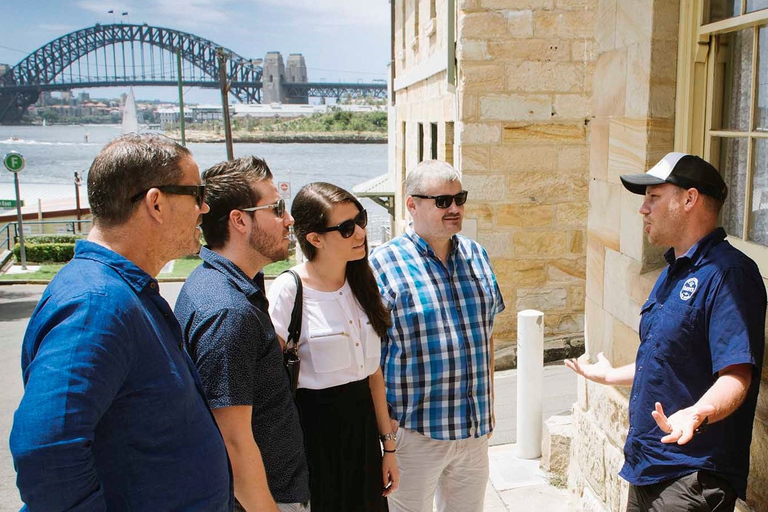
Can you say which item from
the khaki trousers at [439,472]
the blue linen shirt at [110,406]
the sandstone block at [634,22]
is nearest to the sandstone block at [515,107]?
the sandstone block at [634,22]

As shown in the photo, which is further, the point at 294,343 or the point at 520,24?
the point at 520,24

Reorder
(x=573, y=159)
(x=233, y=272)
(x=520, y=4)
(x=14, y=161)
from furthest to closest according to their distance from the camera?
1. (x=14, y=161)
2. (x=573, y=159)
3. (x=520, y=4)
4. (x=233, y=272)

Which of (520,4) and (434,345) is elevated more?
(520,4)

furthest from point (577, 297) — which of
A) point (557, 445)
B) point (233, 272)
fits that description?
point (233, 272)

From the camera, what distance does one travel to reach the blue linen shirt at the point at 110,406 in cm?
144

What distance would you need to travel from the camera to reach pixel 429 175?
3.25m

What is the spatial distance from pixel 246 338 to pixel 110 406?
56 cm

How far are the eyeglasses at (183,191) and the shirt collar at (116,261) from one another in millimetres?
141

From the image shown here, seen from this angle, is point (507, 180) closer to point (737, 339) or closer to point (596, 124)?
point (596, 124)

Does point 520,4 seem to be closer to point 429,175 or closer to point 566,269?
point 566,269

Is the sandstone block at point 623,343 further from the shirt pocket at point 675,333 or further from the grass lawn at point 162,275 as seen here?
the grass lawn at point 162,275

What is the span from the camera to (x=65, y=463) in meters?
1.44

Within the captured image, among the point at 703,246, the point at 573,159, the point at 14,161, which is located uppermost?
the point at 573,159

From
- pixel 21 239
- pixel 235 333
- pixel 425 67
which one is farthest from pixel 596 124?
pixel 21 239
